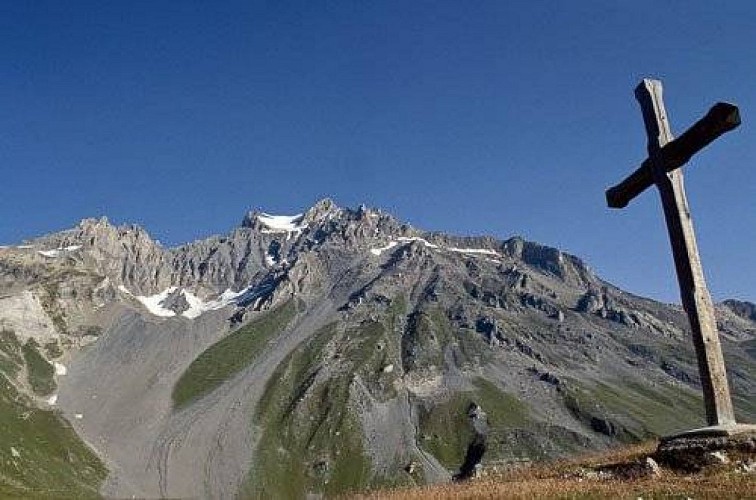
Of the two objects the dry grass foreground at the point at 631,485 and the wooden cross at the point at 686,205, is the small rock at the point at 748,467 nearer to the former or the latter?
the dry grass foreground at the point at 631,485

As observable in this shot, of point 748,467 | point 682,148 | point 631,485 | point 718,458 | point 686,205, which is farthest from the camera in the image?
point 686,205

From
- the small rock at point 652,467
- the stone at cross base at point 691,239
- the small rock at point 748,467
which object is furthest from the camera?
the stone at cross base at point 691,239

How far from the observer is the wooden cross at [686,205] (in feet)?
55.9

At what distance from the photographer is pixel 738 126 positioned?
53.7 ft

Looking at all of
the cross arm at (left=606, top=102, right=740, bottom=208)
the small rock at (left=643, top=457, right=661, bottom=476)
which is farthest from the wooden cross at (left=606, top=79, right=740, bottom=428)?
the small rock at (left=643, top=457, right=661, bottom=476)

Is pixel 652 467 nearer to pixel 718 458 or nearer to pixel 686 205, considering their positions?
pixel 718 458

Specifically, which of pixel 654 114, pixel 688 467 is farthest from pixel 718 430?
pixel 654 114

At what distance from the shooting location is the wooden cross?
17047mm

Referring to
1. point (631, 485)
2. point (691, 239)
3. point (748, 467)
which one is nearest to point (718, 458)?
point (748, 467)

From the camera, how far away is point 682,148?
18.3 m

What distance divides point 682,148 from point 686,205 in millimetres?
1596

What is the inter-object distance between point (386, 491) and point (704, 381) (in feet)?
26.1

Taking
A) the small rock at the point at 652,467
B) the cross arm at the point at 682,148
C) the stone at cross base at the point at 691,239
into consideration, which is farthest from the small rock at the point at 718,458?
the cross arm at the point at 682,148

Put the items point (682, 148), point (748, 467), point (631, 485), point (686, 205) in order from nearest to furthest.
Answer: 1. point (631, 485)
2. point (748, 467)
3. point (682, 148)
4. point (686, 205)
